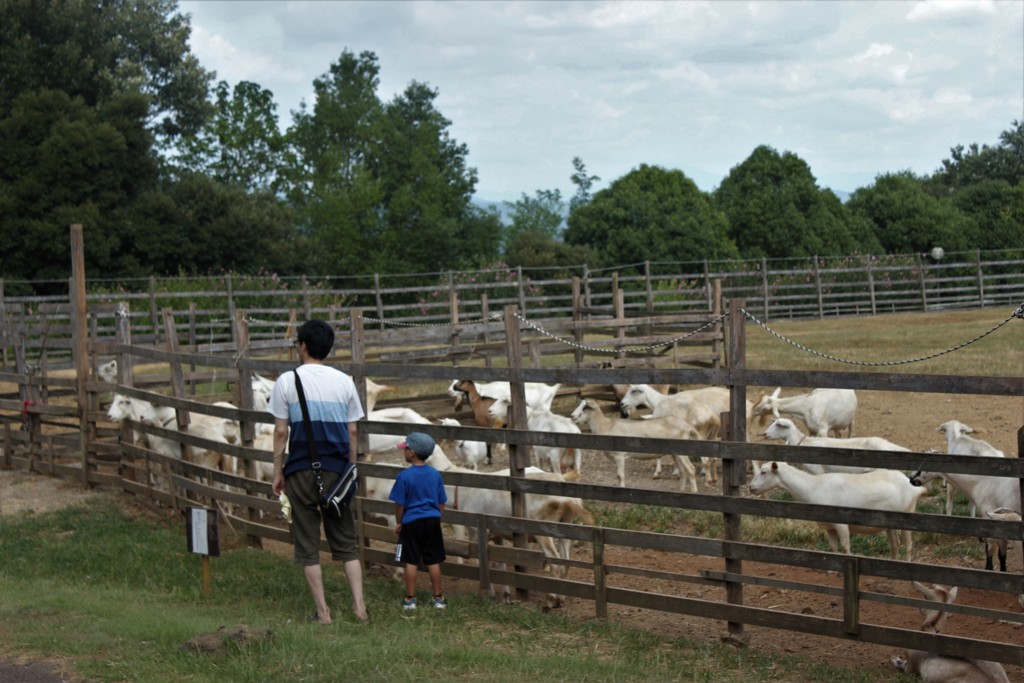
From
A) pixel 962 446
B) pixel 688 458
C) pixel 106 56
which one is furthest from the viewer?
pixel 106 56

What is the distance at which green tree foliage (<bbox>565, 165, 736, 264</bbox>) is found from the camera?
42344 mm

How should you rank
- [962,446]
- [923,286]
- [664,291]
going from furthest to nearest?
1. [923,286]
2. [664,291]
3. [962,446]

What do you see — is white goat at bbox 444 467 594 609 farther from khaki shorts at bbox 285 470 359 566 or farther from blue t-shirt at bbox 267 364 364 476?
blue t-shirt at bbox 267 364 364 476

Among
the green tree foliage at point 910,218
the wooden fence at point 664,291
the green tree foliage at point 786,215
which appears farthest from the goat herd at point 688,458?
the green tree foliage at point 910,218

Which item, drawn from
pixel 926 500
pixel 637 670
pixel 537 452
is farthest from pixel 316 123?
pixel 637 670

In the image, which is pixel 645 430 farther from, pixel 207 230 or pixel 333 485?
pixel 207 230

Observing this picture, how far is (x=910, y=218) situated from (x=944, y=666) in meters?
42.8

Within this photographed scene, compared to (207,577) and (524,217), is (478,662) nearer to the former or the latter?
(207,577)

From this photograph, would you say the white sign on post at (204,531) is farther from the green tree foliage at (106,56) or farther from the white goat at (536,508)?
the green tree foliage at (106,56)

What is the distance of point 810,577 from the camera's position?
28.9 feet

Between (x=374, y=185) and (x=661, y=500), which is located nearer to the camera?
(x=661, y=500)

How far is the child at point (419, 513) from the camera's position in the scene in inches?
310

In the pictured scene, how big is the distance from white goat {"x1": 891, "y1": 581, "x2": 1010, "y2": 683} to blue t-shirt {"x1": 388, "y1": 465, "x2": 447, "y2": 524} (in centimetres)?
325

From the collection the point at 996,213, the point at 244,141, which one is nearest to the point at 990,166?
the point at 996,213
